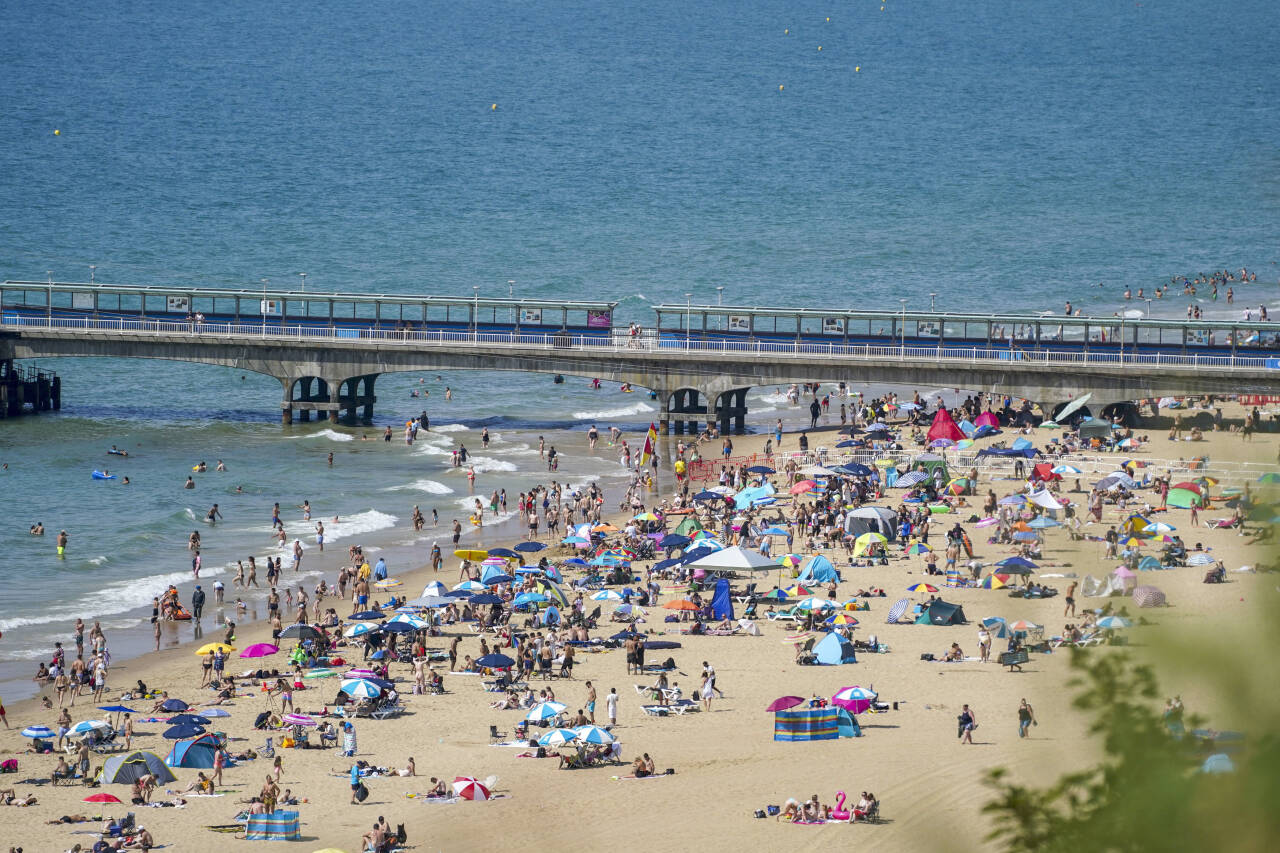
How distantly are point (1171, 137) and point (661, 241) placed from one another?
66.2 m

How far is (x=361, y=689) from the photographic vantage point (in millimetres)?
28719

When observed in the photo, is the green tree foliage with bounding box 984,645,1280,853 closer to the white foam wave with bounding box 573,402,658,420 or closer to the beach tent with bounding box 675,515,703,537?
the beach tent with bounding box 675,515,703,537

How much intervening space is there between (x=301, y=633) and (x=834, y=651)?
34.5ft

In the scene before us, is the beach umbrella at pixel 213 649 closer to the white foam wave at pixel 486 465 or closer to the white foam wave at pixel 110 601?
the white foam wave at pixel 110 601

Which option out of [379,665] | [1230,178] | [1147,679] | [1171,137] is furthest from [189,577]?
[1171,137]

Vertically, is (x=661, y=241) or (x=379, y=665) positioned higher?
(x=661, y=241)

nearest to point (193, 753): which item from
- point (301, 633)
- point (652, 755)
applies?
point (652, 755)

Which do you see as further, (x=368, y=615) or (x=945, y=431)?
(x=945, y=431)

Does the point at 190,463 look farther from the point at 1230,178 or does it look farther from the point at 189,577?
the point at 1230,178

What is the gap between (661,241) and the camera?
139m

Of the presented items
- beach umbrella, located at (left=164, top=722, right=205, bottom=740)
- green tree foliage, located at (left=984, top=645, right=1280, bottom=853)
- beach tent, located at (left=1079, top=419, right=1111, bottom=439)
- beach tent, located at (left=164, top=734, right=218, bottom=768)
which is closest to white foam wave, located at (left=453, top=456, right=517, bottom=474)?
beach tent, located at (left=1079, top=419, right=1111, bottom=439)

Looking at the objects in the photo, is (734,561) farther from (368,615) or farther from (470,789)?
(470,789)

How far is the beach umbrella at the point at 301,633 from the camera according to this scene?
33.1 meters

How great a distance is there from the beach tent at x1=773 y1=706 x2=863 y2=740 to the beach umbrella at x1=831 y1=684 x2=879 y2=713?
0.57m
